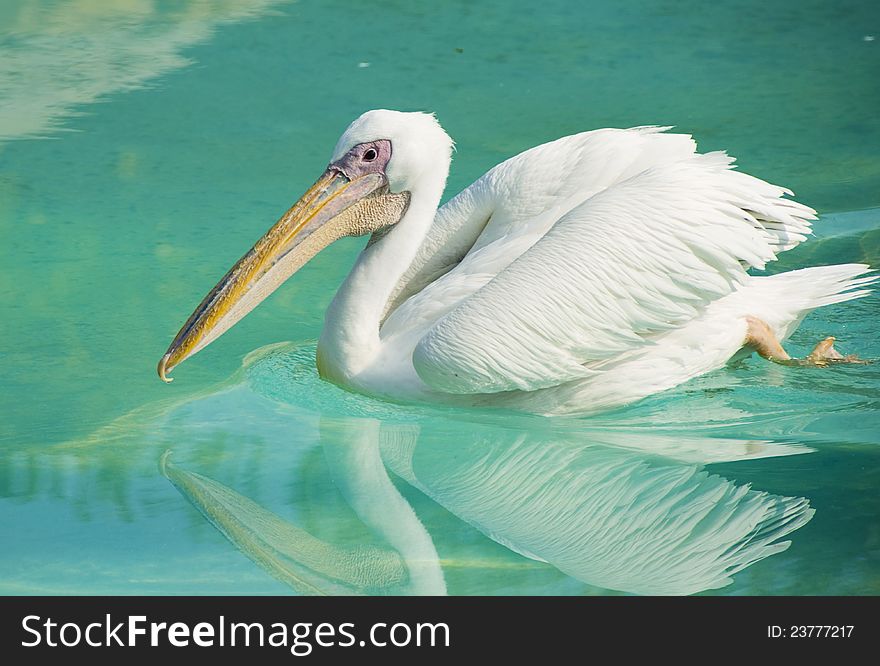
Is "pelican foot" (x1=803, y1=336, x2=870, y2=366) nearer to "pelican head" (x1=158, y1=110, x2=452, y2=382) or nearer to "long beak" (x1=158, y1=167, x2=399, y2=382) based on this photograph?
"pelican head" (x1=158, y1=110, x2=452, y2=382)

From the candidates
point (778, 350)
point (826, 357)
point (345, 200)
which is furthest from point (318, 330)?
point (826, 357)

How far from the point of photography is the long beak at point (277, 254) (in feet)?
11.8

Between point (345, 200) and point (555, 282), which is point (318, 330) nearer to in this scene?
point (345, 200)

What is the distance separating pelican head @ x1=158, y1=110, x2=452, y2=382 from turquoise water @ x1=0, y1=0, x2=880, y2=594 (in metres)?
0.42

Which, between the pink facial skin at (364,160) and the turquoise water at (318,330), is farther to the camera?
the pink facial skin at (364,160)

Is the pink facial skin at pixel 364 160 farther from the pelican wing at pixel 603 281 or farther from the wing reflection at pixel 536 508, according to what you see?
the wing reflection at pixel 536 508

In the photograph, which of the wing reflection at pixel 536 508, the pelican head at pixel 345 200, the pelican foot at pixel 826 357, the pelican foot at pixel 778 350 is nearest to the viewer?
the wing reflection at pixel 536 508

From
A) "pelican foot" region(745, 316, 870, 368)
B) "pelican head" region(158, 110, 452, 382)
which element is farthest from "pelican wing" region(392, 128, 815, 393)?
"pelican head" region(158, 110, 452, 382)

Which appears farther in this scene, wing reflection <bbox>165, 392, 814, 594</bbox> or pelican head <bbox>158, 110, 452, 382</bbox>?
pelican head <bbox>158, 110, 452, 382</bbox>

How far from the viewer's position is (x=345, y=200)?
3773mm

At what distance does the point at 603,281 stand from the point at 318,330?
145 cm

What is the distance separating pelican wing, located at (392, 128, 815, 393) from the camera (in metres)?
3.51

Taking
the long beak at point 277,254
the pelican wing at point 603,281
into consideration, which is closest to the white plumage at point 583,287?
the pelican wing at point 603,281
